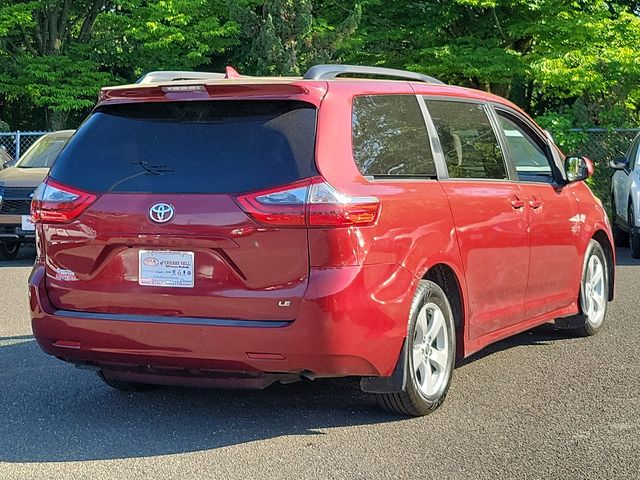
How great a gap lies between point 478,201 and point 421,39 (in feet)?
65.5

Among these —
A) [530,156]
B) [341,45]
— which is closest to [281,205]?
[530,156]

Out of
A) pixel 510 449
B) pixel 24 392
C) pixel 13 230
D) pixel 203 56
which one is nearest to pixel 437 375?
pixel 510 449

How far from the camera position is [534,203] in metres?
6.67

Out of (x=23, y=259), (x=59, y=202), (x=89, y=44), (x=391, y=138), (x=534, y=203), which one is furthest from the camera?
(x=89, y=44)

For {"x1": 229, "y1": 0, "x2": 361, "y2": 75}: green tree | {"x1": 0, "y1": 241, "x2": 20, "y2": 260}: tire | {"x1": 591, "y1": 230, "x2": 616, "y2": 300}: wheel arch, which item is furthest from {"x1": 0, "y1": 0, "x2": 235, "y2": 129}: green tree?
{"x1": 591, "y1": 230, "x2": 616, "y2": 300}: wheel arch

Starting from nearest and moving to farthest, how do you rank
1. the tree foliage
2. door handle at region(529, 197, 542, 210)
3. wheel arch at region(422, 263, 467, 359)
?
wheel arch at region(422, 263, 467, 359) < door handle at region(529, 197, 542, 210) < the tree foliage

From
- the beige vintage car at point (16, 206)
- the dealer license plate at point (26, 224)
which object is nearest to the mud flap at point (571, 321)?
the beige vintage car at point (16, 206)

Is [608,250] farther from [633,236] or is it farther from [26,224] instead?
[26,224]

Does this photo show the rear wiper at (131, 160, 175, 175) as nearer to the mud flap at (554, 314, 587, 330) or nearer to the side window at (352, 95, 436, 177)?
the side window at (352, 95, 436, 177)

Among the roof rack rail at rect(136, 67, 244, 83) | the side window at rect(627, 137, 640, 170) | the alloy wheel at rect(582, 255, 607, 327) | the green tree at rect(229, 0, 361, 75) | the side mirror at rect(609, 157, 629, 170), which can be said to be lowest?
the alloy wheel at rect(582, 255, 607, 327)

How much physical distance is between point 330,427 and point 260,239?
114cm

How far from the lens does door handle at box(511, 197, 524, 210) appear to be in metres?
6.36

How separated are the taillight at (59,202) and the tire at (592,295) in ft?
12.9

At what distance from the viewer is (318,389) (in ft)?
20.1
